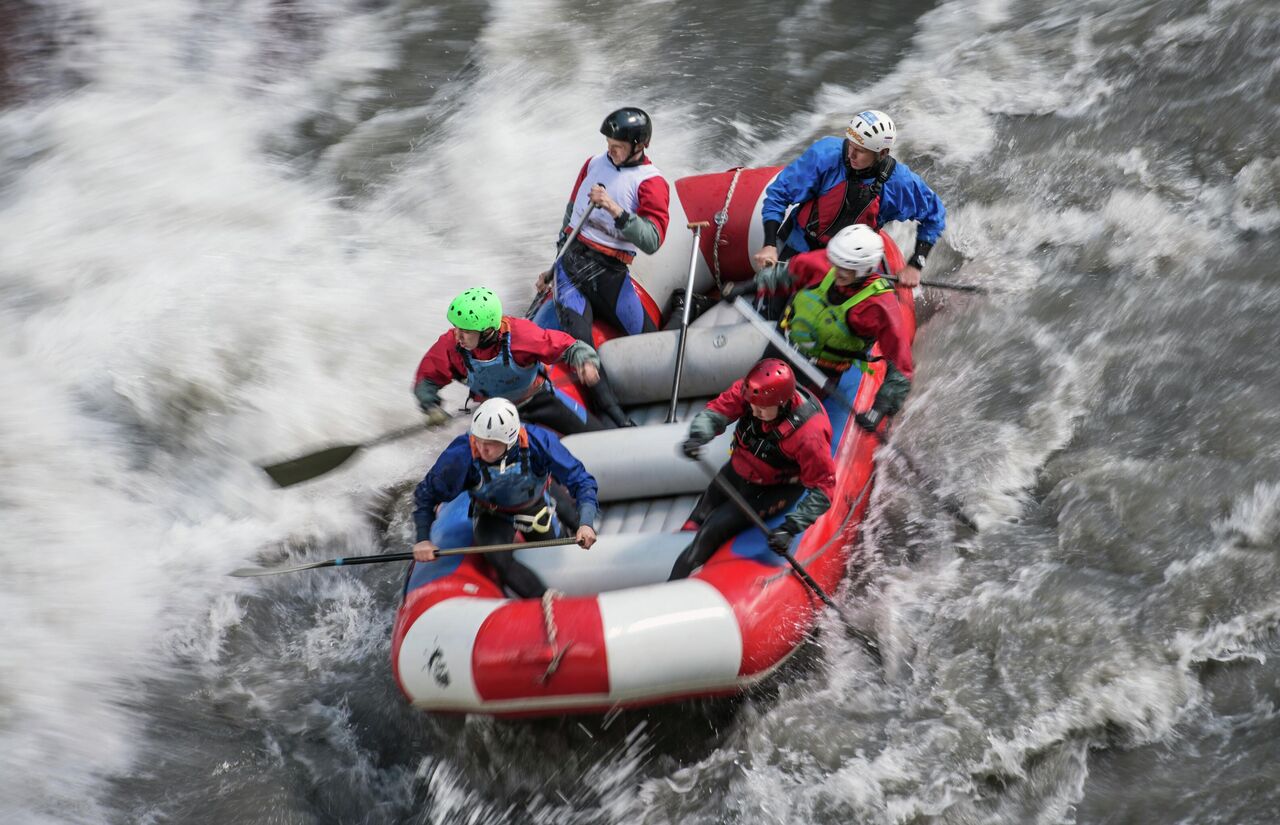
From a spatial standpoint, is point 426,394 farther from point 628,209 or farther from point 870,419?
point 870,419

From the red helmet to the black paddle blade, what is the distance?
2.51 meters

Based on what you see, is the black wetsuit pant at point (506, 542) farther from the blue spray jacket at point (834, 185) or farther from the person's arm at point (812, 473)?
the blue spray jacket at point (834, 185)

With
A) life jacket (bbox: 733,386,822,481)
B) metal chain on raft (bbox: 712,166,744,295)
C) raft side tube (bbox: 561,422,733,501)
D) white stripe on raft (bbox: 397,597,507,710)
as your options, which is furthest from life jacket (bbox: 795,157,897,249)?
white stripe on raft (bbox: 397,597,507,710)

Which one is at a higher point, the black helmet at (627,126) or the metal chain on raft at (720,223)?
the black helmet at (627,126)

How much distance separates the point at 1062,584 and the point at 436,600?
266 cm

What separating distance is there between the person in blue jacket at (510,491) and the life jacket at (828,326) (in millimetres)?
1206

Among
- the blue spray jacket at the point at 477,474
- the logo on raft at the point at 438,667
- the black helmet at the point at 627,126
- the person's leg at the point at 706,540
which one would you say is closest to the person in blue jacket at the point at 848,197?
the black helmet at the point at 627,126

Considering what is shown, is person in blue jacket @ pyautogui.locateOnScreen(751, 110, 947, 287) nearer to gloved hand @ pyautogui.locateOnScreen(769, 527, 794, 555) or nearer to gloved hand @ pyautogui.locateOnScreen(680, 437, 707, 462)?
gloved hand @ pyautogui.locateOnScreen(680, 437, 707, 462)

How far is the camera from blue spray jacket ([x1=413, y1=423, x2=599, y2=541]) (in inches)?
177

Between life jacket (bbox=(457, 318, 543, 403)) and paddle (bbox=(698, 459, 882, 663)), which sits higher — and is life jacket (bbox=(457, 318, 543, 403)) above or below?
above

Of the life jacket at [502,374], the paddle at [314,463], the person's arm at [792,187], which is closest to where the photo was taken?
the life jacket at [502,374]

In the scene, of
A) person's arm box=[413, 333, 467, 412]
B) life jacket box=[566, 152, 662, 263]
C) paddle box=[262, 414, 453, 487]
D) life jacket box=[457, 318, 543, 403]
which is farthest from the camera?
paddle box=[262, 414, 453, 487]

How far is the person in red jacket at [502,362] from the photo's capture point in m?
4.75

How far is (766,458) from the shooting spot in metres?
4.53
